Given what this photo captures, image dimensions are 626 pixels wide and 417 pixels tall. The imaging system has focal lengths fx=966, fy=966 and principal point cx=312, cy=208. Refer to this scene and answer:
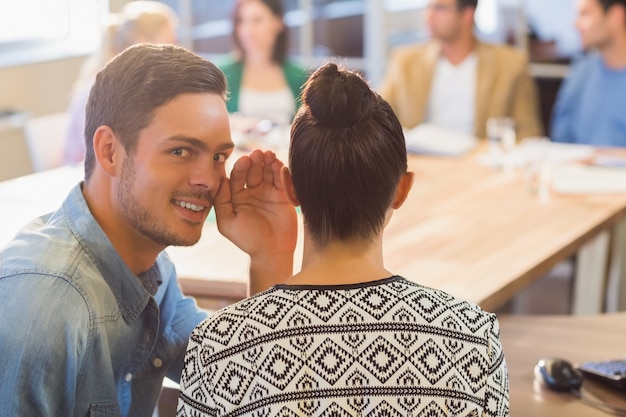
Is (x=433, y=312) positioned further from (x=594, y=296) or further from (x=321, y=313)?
(x=594, y=296)

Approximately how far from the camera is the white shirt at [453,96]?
4.31 metres

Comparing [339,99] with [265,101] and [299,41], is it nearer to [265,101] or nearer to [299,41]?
[265,101]

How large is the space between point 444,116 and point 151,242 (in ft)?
9.76

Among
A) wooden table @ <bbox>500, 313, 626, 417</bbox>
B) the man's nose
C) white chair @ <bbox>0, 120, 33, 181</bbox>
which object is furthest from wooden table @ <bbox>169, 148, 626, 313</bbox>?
white chair @ <bbox>0, 120, 33, 181</bbox>

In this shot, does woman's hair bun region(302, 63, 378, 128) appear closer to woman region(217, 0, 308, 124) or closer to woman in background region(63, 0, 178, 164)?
woman in background region(63, 0, 178, 164)

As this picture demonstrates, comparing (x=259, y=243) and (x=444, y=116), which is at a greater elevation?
(x=259, y=243)

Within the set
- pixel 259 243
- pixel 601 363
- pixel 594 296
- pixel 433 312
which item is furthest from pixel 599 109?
pixel 433 312

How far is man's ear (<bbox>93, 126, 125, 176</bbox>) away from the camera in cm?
148

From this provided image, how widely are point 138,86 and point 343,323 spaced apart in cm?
52

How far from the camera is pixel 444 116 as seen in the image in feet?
14.3

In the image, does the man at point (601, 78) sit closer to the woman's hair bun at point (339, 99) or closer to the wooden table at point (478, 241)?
the wooden table at point (478, 241)

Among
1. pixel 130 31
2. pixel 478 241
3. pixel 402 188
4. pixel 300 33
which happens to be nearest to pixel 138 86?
pixel 402 188

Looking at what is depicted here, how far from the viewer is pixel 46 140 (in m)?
3.75

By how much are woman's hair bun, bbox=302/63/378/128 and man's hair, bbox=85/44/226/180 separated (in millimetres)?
290
